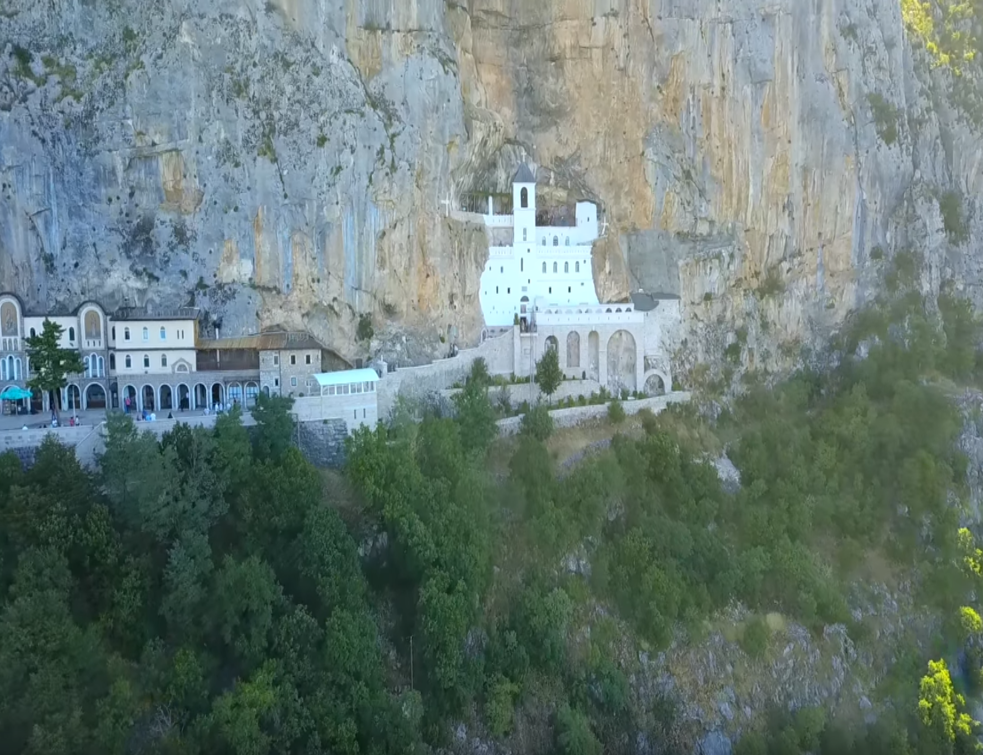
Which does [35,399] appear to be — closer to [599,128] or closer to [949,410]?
[599,128]

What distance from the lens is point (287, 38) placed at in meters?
30.1

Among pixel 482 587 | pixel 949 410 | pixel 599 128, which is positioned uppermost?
pixel 599 128

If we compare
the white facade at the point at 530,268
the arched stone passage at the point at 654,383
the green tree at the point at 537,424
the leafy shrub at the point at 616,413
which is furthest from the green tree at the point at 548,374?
the arched stone passage at the point at 654,383

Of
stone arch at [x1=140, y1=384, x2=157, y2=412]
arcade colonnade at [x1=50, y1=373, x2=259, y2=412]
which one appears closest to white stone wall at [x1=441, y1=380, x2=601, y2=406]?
arcade colonnade at [x1=50, y1=373, x2=259, y2=412]

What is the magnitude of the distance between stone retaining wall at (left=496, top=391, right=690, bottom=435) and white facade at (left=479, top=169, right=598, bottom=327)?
14.7 ft

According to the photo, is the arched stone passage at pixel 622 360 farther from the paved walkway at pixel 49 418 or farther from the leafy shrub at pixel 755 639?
the paved walkway at pixel 49 418

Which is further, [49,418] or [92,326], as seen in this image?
[92,326]

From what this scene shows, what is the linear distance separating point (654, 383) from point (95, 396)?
68.7ft

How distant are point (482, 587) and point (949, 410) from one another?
22.6m

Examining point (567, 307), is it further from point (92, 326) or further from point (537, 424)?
point (92, 326)

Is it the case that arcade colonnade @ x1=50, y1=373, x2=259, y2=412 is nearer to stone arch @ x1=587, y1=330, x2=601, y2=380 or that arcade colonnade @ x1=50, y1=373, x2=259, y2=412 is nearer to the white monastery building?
the white monastery building

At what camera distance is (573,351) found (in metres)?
36.2

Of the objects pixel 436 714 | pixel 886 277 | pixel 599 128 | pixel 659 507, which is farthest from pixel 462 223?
pixel 886 277

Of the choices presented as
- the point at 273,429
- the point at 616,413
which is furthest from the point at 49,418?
the point at 616,413
